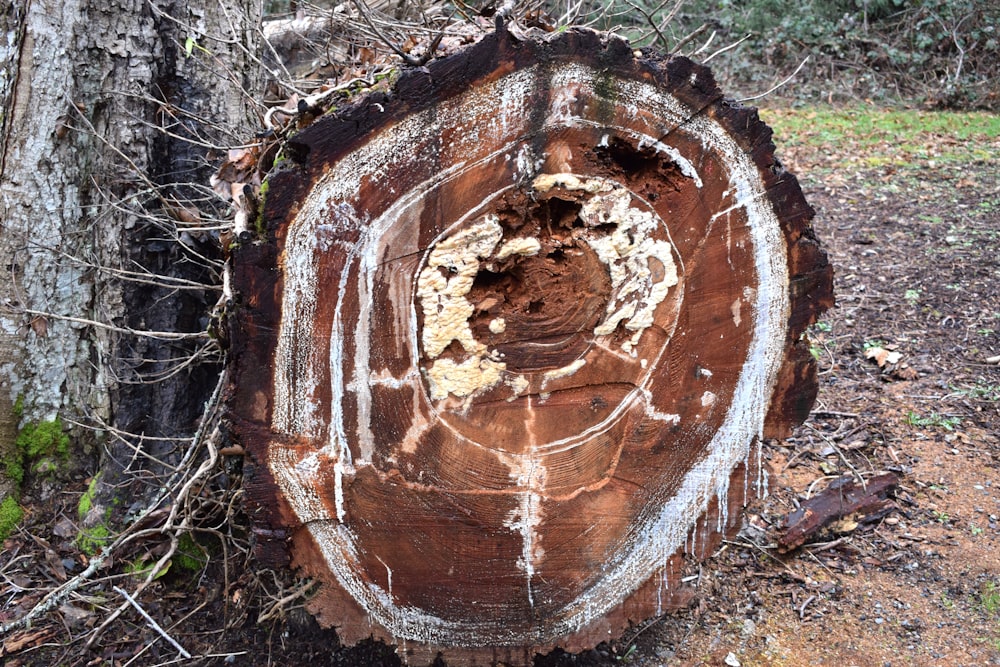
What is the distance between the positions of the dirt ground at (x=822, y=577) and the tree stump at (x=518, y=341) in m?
0.33

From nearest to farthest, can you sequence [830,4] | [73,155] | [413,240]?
[413,240], [73,155], [830,4]

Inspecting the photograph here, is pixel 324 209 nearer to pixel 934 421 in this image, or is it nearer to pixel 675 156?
pixel 675 156

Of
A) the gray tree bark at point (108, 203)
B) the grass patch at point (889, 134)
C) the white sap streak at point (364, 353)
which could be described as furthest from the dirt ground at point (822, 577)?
the grass patch at point (889, 134)

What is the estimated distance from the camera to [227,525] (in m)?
2.47

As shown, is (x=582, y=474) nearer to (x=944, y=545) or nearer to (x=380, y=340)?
(x=380, y=340)

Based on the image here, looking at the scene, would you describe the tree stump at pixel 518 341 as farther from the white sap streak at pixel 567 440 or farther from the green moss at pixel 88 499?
the green moss at pixel 88 499

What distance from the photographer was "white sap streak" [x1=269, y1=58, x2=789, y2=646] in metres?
1.70

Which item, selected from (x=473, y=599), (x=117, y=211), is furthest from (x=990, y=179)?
(x=117, y=211)

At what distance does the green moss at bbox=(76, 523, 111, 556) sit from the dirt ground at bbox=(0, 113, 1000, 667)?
0.14ft

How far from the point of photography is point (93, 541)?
2.46 meters

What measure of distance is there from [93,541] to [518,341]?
159cm

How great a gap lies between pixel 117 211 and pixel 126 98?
0.35m

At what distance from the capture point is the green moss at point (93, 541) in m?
2.45

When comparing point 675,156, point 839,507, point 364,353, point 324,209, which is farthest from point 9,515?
point 839,507
